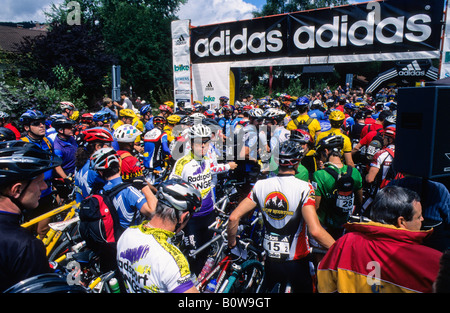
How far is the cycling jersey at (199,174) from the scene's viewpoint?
421 cm

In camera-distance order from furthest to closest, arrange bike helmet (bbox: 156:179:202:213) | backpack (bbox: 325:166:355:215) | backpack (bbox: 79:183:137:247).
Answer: backpack (bbox: 325:166:355:215)
backpack (bbox: 79:183:137:247)
bike helmet (bbox: 156:179:202:213)

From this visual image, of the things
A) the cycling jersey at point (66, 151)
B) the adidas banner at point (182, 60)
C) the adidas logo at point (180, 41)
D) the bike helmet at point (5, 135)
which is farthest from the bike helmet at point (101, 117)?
the adidas logo at point (180, 41)

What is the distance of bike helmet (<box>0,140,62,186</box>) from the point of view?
6.12 ft

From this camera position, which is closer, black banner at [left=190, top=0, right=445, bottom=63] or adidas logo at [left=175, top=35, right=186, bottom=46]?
black banner at [left=190, top=0, right=445, bottom=63]

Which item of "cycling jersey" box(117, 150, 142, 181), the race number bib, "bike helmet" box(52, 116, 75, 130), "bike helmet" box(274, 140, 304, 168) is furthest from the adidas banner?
the race number bib

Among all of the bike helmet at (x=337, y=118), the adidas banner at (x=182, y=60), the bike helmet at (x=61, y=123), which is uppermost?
the adidas banner at (x=182, y=60)

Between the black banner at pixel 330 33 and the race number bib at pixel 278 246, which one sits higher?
the black banner at pixel 330 33

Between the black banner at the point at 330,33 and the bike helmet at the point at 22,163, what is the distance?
375 inches

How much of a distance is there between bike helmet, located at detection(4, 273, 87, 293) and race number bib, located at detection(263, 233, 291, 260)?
1.92 metres

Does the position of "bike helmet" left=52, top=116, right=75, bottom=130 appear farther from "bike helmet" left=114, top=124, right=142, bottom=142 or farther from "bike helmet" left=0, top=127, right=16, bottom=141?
"bike helmet" left=114, top=124, right=142, bottom=142

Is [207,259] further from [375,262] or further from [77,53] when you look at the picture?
[77,53]

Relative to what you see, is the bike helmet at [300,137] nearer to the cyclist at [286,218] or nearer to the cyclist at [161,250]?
the cyclist at [286,218]

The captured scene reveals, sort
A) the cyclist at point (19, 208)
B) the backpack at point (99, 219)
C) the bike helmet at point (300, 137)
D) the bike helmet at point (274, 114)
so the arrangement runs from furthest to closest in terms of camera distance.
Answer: the bike helmet at point (274, 114) < the bike helmet at point (300, 137) < the backpack at point (99, 219) < the cyclist at point (19, 208)

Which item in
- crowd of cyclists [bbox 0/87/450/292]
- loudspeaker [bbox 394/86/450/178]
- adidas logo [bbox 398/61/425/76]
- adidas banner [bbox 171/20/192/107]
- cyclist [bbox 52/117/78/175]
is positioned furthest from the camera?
adidas logo [bbox 398/61/425/76]
